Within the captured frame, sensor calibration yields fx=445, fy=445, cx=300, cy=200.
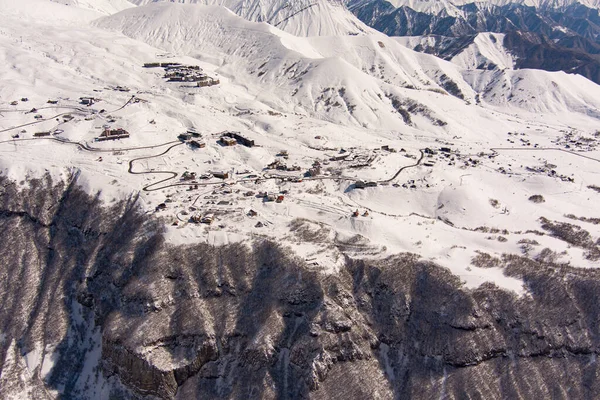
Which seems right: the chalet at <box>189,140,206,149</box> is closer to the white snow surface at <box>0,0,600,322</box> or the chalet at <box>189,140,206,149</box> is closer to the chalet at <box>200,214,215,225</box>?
the white snow surface at <box>0,0,600,322</box>

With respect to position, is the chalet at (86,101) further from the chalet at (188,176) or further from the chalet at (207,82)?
the chalet at (188,176)

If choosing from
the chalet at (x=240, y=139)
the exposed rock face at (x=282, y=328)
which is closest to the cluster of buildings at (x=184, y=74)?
the chalet at (x=240, y=139)

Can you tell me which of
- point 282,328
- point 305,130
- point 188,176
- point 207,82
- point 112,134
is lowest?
point 282,328

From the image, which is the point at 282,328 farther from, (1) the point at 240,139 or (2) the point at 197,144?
(1) the point at 240,139

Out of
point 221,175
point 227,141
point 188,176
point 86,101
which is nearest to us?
point 188,176

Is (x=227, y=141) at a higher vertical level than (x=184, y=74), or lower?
lower

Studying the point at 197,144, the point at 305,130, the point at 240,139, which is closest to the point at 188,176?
the point at 197,144

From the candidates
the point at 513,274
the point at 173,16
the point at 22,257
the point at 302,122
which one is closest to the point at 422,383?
the point at 513,274

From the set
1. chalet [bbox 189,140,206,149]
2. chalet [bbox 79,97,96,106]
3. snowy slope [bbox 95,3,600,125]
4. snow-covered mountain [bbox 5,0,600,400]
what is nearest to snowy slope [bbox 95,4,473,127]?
snowy slope [bbox 95,3,600,125]

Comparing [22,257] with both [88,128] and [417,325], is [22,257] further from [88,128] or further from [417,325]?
[417,325]
